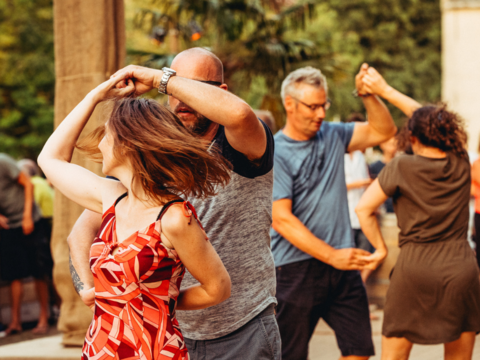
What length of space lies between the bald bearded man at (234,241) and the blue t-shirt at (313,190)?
1.24 m

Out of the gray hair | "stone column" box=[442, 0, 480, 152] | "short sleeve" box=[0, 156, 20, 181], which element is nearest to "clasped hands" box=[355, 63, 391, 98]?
the gray hair

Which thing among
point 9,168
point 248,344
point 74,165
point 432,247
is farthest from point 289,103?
point 9,168

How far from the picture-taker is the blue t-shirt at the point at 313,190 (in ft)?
11.6

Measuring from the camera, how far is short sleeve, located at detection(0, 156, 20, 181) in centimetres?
684

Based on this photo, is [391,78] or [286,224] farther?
[391,78]

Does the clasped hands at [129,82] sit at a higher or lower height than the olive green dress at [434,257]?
higher

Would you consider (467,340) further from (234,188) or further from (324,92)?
(234,188)

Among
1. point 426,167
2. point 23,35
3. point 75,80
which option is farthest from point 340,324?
point 23,35

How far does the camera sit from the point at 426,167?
11.5ft

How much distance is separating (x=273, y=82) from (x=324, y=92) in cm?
957

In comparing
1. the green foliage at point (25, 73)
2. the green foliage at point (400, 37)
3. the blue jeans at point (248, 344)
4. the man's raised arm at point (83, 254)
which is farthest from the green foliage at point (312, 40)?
the man's raised arm at point (83, 254)

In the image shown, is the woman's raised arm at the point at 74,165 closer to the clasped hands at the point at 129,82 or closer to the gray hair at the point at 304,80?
the clasped hands at the point at 129,82

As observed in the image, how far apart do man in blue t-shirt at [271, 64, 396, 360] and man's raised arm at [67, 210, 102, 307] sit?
56.1 inches

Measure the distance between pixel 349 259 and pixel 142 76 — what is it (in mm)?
1793
